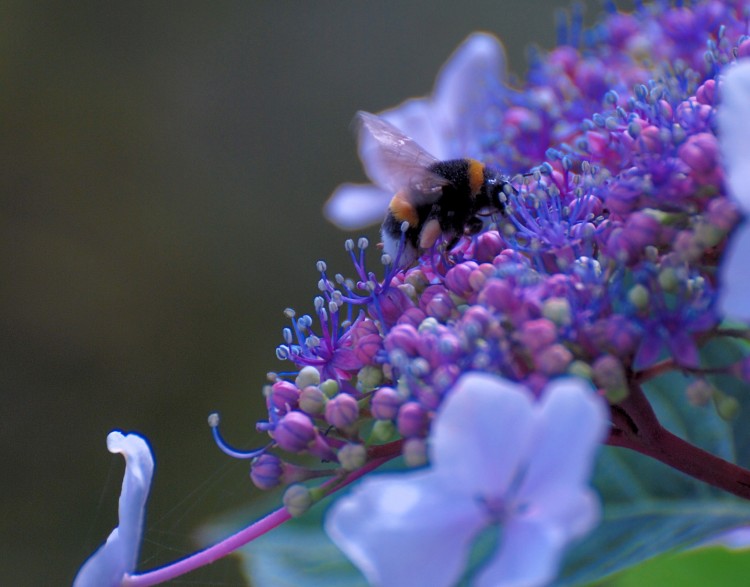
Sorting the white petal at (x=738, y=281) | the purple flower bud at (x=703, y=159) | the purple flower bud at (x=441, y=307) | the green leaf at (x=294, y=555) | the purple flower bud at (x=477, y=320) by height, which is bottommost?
Result: the green leaf at (x=294, y=555)

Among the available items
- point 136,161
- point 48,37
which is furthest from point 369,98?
point 48,37

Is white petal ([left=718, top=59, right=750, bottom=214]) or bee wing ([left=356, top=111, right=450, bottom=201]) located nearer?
white petal ([left=718, top=59, right=750, bottom=214])

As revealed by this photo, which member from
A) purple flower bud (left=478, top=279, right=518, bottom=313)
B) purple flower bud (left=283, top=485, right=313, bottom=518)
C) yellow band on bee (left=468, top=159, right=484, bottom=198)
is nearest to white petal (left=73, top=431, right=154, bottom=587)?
purple flower bud (left=283, top=485, right=313, bottom=518)

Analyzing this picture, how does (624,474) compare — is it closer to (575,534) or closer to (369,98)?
(575,534)

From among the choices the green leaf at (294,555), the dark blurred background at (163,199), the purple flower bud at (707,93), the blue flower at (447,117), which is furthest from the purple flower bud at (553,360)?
the dark blurred background at (163,199)

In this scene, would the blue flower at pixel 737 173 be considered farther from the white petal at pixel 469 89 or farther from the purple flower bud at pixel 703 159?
the white petal at pixel 469 89

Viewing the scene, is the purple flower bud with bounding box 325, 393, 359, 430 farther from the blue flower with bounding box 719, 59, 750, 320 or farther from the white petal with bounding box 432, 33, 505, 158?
the white petal with bounding box 432, 33, 505, 158

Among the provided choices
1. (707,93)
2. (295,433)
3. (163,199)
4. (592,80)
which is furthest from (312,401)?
(163,199)
